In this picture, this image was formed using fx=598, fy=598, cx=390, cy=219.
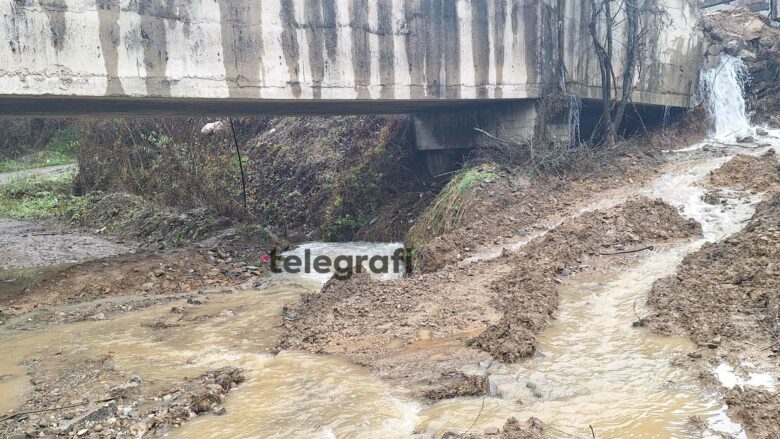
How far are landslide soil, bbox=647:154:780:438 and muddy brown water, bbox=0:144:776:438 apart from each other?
0.50 feet

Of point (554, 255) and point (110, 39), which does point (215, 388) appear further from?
point (110, 39)

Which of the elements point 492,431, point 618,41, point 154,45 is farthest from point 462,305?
point 618,41

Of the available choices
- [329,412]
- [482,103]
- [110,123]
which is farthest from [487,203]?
[110,123]

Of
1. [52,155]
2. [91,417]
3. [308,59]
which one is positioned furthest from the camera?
[52,155]

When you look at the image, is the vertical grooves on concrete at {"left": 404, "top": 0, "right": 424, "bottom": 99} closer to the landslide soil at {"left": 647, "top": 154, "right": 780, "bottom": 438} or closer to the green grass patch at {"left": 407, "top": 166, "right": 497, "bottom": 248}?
the green grass patch at {"left": 407, "top": 166, "right": 497, "bottom": 248}

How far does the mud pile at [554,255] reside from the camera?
16.0ft

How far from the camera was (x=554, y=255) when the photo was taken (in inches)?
272

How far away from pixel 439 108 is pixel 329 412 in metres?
7.83

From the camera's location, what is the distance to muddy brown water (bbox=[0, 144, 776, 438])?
3.72 metres

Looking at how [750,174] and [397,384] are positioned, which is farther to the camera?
[750,174]

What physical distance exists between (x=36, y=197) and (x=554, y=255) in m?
16.0

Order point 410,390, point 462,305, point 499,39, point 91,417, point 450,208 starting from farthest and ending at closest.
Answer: point 499,39 → point 450,208 → point 462,305 → point 410,390 → point 91,417

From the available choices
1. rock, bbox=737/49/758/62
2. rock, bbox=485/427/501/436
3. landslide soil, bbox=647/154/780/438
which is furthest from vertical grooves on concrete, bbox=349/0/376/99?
rock, bbox=737/49/758/62

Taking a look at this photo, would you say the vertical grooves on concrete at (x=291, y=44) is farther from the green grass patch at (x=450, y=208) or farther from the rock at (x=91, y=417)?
the rock at (x=91, y=417)
